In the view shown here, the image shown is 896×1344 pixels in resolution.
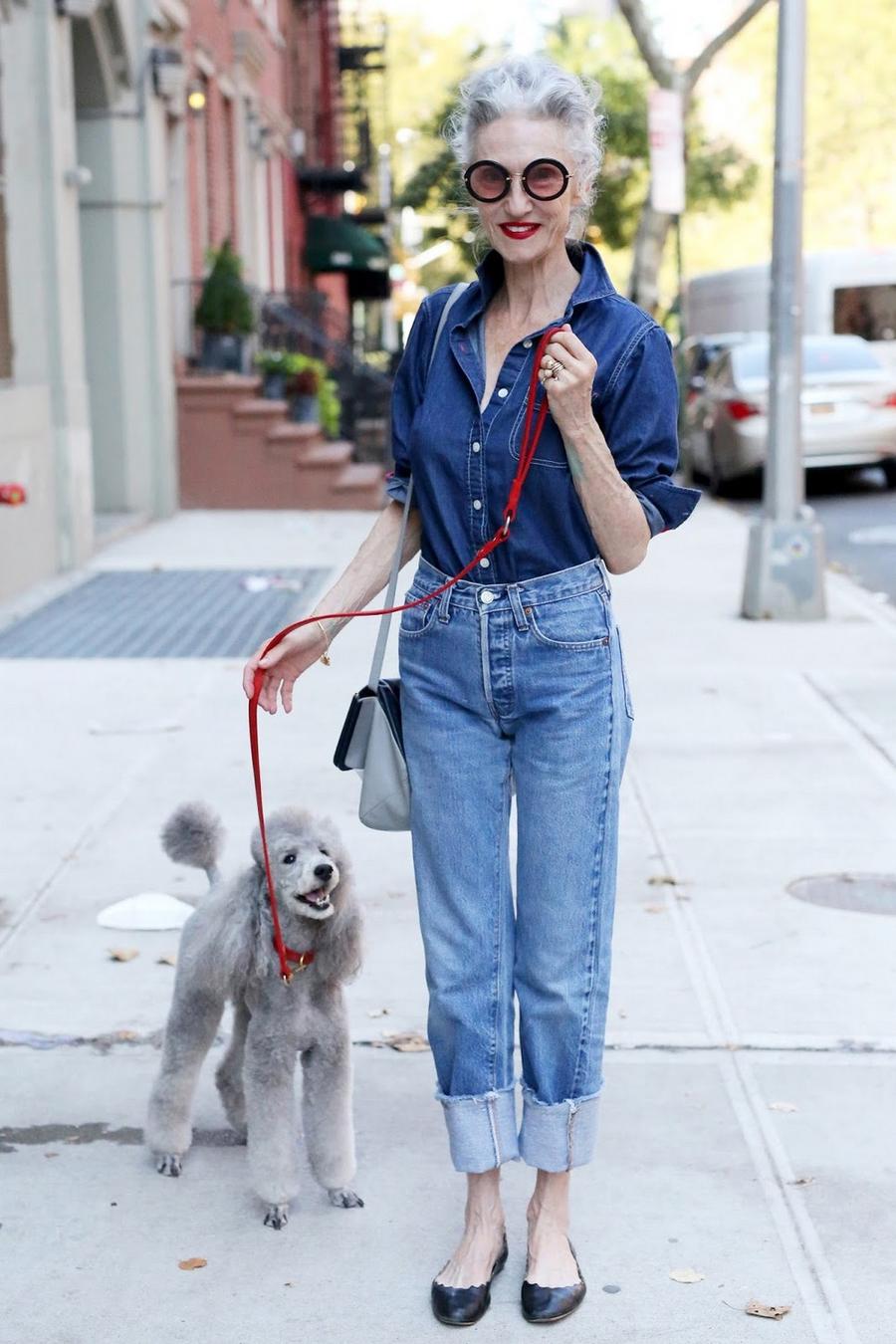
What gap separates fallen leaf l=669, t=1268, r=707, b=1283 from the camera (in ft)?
11.2

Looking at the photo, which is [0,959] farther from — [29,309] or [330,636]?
[29,309]

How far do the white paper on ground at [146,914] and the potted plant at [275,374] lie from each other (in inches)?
564

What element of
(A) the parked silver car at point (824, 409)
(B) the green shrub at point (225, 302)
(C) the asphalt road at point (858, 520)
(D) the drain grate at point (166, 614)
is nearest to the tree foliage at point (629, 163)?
(C) the asphalt road at point (858, 520)

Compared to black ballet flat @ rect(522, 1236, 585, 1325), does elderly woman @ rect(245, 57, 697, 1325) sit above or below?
above

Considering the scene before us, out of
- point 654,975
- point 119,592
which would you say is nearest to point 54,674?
point 119,592

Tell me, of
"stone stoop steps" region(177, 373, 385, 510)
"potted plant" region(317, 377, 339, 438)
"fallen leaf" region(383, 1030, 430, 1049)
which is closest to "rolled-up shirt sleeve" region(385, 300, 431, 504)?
"fallen leaf" region(383, 1030, 430, 1049)

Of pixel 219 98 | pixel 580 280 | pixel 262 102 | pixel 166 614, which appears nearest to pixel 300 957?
pixel 580 280

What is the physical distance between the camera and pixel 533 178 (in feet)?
10.2

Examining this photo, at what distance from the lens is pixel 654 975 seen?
5.02m

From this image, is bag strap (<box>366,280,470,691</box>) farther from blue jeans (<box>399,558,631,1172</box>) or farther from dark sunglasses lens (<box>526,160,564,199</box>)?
dark sunglasses lens (<box>526,160,564,199</box>)

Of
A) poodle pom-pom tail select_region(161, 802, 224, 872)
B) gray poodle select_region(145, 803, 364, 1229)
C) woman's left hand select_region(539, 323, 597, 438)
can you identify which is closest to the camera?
woman's left hand select_region(539, 323, 597, 438)

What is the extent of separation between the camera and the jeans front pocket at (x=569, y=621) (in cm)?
320

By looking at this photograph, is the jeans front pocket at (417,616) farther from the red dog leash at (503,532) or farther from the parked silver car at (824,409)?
the parked silver car at (824,409)

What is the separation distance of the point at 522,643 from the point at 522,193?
29.2 inches
